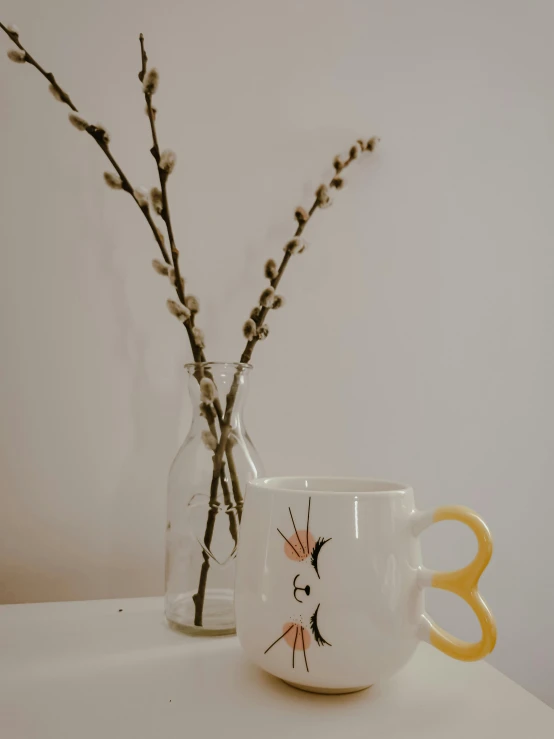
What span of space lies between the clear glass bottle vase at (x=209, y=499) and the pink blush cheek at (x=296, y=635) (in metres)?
0.18

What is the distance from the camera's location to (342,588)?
15.0 inches

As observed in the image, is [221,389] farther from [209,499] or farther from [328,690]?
[328,690]

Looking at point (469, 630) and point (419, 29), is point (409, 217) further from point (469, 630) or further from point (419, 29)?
point (469, 630)

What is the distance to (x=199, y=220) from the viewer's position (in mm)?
736

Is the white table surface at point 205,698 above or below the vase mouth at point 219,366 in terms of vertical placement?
below

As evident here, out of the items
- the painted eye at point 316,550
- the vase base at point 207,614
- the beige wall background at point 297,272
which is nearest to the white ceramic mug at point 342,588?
the painted eye at point 316,550

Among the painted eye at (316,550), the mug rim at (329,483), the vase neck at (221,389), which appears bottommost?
the painted eye at (316,550)

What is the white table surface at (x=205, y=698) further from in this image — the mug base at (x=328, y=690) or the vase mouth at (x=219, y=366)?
the vase mouth at (x=219, y=366)

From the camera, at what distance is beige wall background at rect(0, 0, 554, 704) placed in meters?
0.69

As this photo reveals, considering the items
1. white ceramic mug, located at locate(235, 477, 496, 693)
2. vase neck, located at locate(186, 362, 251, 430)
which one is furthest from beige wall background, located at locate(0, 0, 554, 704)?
white ceramic mug, located at locate(235, 477, 496, 693)

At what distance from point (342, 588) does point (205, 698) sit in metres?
0.13

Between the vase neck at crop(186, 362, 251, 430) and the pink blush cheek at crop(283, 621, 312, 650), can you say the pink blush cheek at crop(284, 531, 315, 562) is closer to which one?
the pink blush cheek at crop(283, 621, 312, 650)

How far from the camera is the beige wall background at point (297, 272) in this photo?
69cm

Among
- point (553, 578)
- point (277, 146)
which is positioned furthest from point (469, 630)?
point (277, 146)
